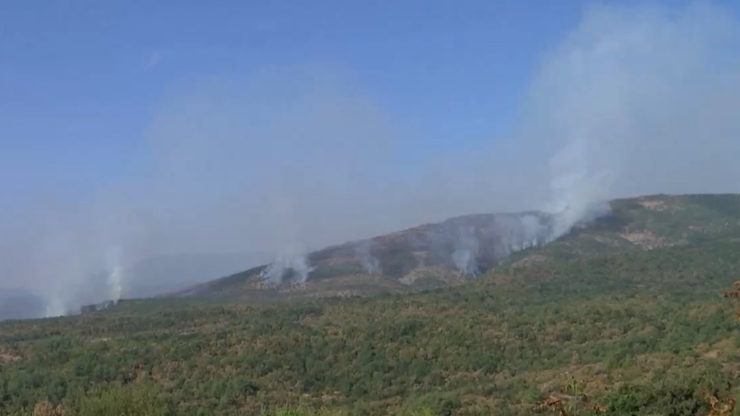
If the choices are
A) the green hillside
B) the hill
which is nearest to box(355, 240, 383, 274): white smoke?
the hill

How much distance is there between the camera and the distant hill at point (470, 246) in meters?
114

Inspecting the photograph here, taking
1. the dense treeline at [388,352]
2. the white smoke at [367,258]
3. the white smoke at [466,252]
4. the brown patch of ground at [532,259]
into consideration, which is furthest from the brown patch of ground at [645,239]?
the dense treeline at [388,352]

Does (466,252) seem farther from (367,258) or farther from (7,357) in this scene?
(7,357)

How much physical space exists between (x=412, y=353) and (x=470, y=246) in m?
82.6

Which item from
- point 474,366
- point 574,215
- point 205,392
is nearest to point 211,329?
point 205,392

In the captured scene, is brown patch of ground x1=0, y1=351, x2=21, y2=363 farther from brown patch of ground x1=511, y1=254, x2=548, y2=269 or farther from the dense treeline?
brown patch of ground x1=511, y1=254, x2=548, y2=269

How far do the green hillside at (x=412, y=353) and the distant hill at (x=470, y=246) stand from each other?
93.3ft

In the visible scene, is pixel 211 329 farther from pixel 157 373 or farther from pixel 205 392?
pixel 205 392

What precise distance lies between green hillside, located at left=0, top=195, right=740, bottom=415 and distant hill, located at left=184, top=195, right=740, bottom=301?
28.4 metres

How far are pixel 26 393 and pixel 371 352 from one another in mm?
21377

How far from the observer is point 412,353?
5278 cm

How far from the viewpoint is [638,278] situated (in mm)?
86250

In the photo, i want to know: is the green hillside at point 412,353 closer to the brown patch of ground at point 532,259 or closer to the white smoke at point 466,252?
the brown patch of ground at point 532,259

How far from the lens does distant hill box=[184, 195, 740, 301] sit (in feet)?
375
